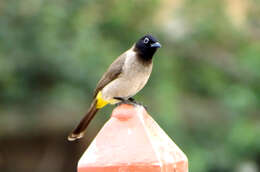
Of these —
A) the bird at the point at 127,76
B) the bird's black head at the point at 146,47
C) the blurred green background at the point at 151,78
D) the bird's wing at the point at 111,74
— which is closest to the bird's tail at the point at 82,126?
the bird at the point at 127,76

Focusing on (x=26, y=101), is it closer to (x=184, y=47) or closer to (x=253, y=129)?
(x=184, y=47)

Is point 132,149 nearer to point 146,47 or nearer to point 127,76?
point 127,76

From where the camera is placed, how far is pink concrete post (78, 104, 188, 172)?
2422 mm

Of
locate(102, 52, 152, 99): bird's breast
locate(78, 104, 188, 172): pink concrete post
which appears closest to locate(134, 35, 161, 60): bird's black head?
locate(102, 52, 152, 99): bird's breast

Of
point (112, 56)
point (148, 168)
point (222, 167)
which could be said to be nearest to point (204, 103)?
point (222, 167)

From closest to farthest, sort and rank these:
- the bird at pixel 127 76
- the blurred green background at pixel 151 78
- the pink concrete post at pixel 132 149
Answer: the pink concrete post at pixel 132 149
the bird at pixel 127 76
the blurred green background at pixel 151 78

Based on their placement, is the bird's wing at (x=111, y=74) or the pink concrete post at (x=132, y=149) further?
the bird's wing at (x=111, y=74)

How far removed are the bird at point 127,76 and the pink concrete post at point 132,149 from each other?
1.76 m

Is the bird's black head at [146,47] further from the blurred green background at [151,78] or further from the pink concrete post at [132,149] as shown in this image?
the blurred green background at [151,78]

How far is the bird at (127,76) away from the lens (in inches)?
175

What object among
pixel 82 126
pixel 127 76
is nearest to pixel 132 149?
pixel 82 126

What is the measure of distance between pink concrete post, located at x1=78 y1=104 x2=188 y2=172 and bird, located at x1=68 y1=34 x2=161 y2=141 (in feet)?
5.76

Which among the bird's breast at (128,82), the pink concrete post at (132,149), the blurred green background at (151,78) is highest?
the pink concrete post at (132,149)

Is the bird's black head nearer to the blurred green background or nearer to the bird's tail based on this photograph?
the bird's tail
